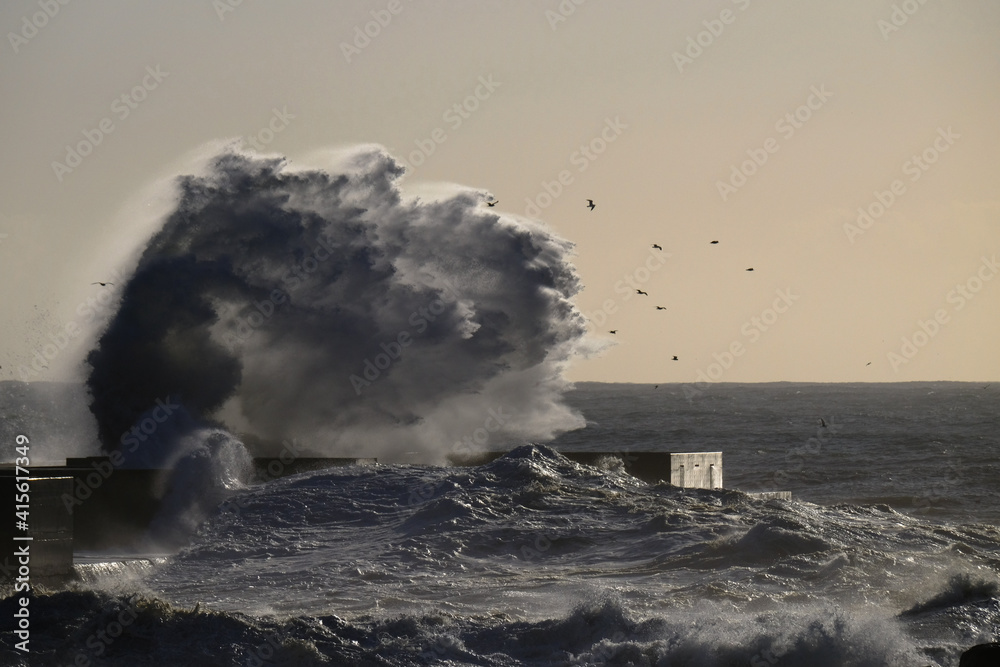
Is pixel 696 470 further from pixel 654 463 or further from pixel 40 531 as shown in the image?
pixel 40 531

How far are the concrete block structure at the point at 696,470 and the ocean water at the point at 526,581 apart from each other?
1077 mm

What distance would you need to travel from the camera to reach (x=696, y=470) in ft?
65.7

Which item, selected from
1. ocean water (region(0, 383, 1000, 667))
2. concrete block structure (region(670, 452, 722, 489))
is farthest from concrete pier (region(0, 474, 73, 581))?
concrete block structure (region(670, 452, 722, 489))

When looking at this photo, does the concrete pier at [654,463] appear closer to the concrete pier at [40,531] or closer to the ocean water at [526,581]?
the ocean water at [526,581]

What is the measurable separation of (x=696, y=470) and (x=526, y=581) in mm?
9546

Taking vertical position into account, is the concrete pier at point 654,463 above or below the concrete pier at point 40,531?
above

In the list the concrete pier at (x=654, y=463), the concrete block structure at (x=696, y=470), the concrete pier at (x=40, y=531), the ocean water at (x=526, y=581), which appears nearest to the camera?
the ocean water at (x=526, y=581)

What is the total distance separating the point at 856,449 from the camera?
139 feet

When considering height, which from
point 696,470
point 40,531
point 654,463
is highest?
point 654,463

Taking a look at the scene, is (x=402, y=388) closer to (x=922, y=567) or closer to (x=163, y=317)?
(x=163, y=317)

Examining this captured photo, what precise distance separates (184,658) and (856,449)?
3774cm

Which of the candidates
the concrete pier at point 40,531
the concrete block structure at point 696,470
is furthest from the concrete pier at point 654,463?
the concrete pier at point 40,531

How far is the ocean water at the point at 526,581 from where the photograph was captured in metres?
8.13

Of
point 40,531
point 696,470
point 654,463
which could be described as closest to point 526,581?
point 40,531
